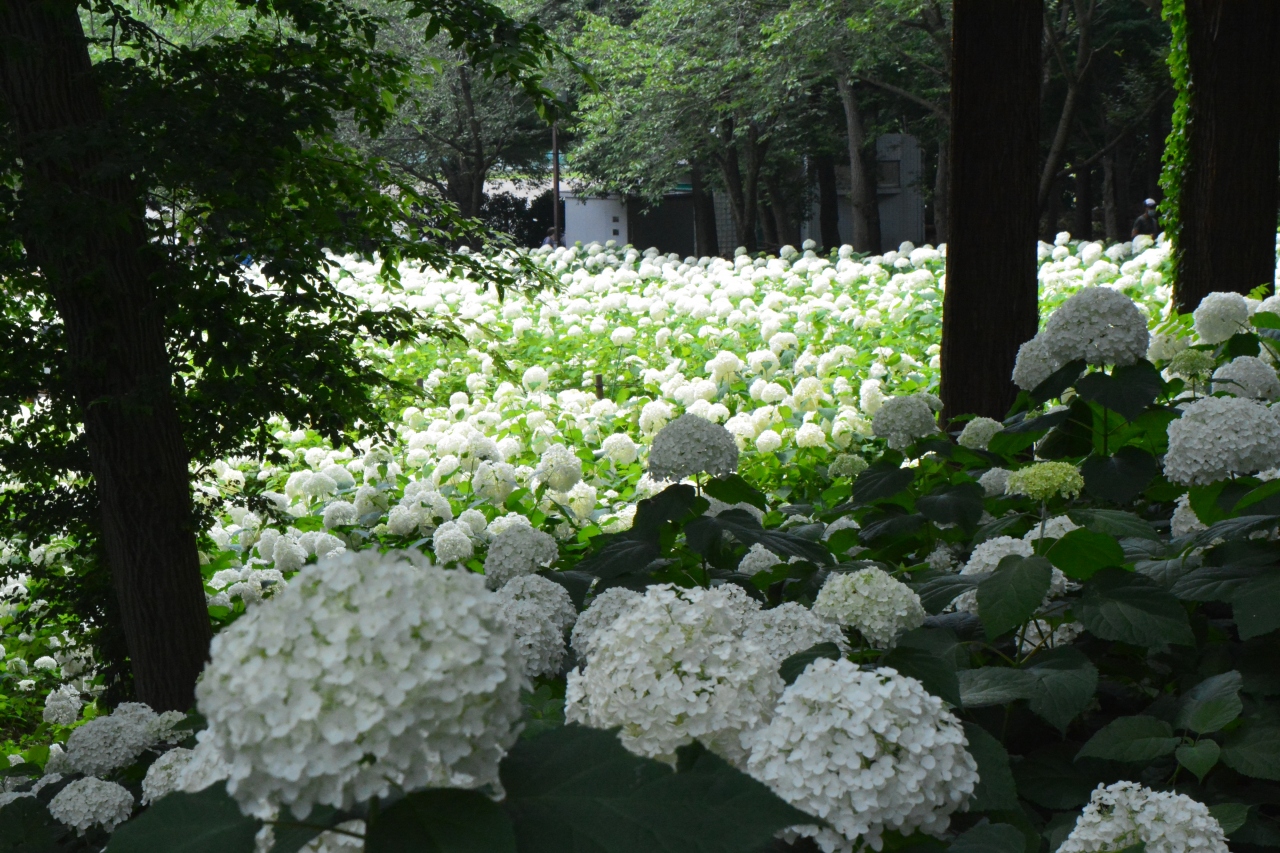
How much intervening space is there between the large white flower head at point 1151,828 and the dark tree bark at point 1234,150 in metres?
5.39

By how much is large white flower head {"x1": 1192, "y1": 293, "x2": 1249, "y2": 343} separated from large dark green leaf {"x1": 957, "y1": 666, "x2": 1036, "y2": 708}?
2680mm

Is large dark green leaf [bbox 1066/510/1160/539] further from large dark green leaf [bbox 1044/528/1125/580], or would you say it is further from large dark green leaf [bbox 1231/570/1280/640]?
large dark green leaf [bbox 1231/570/1280/640]

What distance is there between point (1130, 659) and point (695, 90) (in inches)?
799

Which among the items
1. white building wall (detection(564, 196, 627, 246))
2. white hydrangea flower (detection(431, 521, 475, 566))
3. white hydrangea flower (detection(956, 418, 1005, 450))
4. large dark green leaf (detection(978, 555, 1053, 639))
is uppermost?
white building wall (detection(564, 196, 627, 246))

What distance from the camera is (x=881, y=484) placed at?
2814 millimetres

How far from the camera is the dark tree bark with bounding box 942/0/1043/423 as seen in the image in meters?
5.18

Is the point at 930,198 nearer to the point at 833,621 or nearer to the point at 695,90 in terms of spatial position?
the point at 695,90

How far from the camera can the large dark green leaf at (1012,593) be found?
1759 millimetres

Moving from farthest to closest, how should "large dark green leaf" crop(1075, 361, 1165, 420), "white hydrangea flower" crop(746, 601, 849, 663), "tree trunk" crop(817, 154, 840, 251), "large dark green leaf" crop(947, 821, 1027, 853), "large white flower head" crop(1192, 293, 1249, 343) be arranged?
"tree trunk" crop(817, 154, 840, 251) < "large white flower head" crop(1192, 293, 1249, 343) < "large dark green leaf" crop(1075, 361, 1165, 420) < "white hydrangea flower" crop(746, 601, 849, 663) < "large dark green leaf" crop(947, 821, 1027, 853)

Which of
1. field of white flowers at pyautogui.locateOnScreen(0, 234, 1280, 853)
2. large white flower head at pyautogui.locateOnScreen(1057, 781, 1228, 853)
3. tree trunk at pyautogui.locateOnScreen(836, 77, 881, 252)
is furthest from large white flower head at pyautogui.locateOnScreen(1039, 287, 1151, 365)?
tree trunk at pyautogui.locateOnScreen(836, 77, 881, 252)

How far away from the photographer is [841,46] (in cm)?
1878

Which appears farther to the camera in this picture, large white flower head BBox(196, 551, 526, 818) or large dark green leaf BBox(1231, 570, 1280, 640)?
large dark green leaf BBox(1231, 570, 1280, 640)

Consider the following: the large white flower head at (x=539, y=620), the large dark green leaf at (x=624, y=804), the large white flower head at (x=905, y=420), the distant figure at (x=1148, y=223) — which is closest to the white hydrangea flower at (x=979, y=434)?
the large white flower head at (x=905, y=420)

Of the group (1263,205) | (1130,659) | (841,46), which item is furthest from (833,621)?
(841,46)
